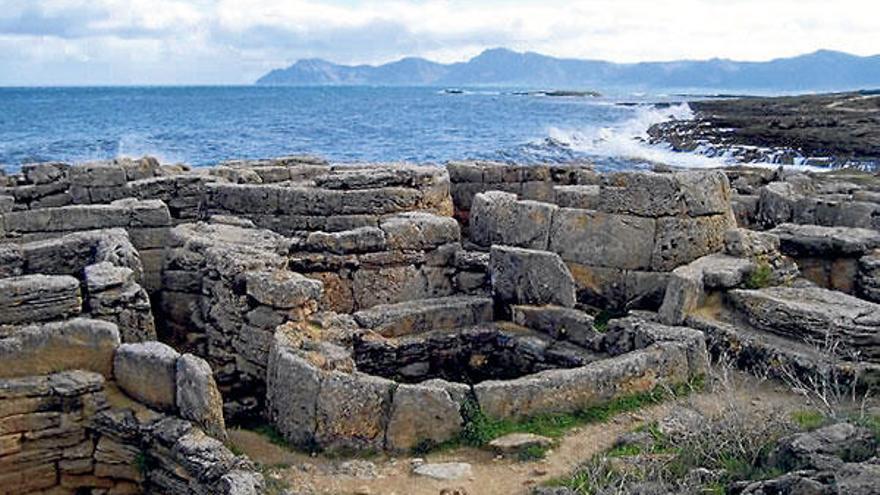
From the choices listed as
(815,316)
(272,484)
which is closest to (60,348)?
(272,484)

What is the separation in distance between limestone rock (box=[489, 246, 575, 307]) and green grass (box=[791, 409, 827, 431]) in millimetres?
3430

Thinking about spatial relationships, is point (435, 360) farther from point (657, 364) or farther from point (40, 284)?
point (40, 284)

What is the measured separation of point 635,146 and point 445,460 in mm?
45055

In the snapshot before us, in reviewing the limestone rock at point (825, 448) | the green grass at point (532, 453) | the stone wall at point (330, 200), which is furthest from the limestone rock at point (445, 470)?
the stone wall at point (330, 200)

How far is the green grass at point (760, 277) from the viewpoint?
10953mm

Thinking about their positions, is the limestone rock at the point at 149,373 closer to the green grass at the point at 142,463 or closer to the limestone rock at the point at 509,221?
the green grass at the point at 142,463

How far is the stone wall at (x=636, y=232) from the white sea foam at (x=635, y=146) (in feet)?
83.8

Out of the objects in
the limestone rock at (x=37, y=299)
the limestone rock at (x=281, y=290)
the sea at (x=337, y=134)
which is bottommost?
the sea at (x=337, y=134)

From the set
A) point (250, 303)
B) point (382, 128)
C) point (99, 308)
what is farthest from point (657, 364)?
point (382, 128)

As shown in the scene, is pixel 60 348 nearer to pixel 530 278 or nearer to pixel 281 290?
pixel 281 290

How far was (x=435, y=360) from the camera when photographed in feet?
35.8

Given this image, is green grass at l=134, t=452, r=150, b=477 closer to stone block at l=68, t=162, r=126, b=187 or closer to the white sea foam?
stone block at l=68, t=162, r=126, b=187

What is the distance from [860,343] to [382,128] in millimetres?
65010

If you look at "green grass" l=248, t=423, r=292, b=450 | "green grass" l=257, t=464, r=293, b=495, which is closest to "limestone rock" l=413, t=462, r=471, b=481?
"green grass" l=257, t=464, r=293, b=495
